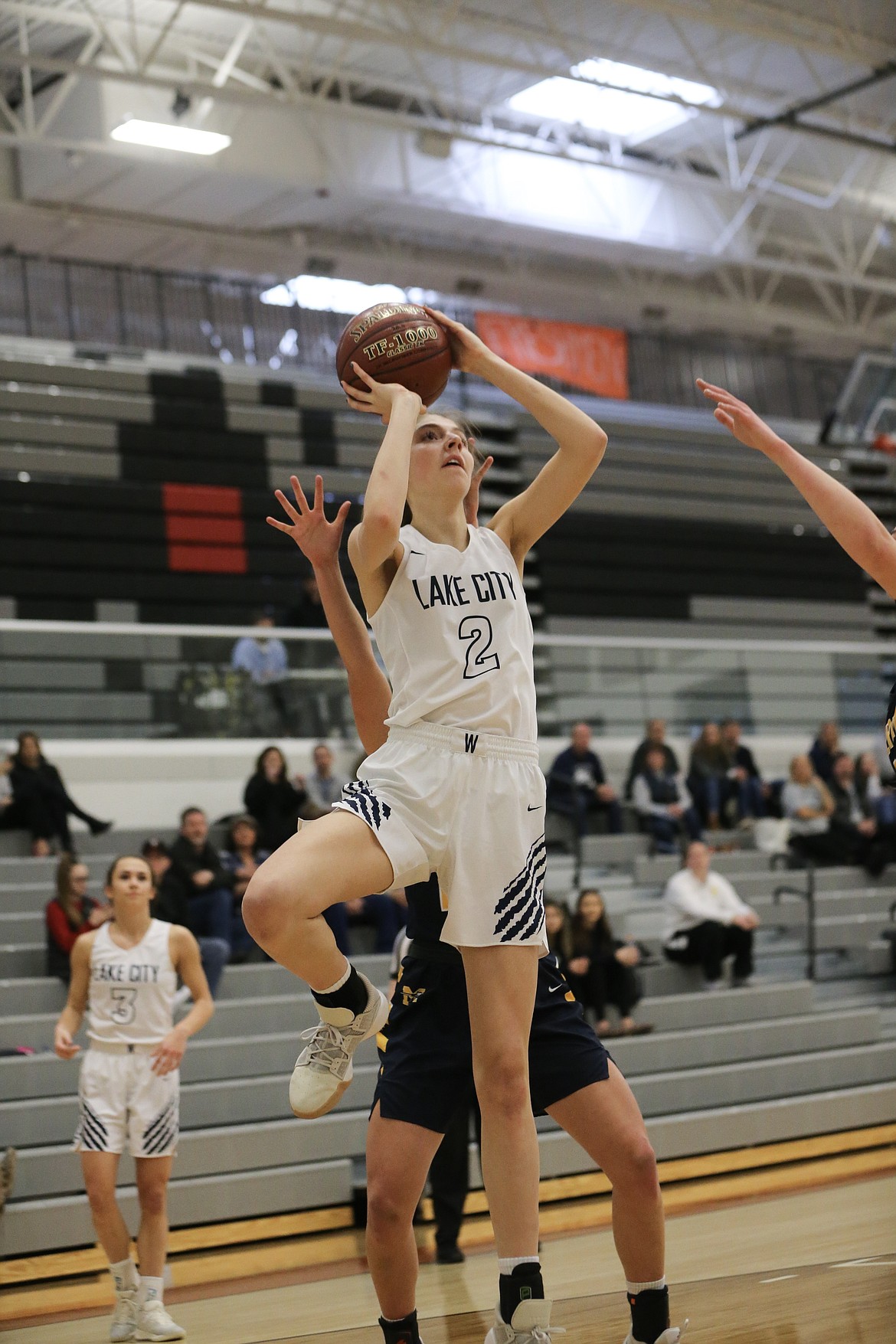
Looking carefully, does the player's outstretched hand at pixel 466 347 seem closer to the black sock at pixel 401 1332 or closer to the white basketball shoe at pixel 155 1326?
the black sock at pixel 401 1332

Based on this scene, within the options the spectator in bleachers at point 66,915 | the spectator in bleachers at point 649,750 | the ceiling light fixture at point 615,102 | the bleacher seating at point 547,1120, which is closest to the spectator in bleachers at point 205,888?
the bleacher seating at point 547,1120

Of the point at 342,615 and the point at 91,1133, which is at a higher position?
the point at 342,615

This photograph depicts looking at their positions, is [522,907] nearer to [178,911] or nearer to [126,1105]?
[126,1105]

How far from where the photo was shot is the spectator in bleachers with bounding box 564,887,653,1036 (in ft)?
27.0

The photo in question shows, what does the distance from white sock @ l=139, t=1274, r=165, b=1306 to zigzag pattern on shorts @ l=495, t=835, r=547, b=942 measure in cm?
316

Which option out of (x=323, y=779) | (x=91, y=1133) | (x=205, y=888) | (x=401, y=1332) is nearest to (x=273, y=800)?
(x=323, y=779)

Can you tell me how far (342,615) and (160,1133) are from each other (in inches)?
117

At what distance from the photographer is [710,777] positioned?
35.0 feet

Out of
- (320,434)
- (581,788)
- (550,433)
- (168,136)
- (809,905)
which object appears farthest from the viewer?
(320,434)

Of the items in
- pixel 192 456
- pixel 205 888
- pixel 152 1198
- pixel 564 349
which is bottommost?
pixel 152 1198

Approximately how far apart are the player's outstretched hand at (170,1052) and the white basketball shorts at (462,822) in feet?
9.39

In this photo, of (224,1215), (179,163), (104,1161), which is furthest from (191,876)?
(179,163)

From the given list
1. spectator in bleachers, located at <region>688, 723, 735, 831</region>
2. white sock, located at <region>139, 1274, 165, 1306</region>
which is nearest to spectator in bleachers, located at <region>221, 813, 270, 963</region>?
white sock, located at <region>139, 1274, 165, 1306</region>

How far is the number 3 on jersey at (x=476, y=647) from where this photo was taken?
9.53 feet
